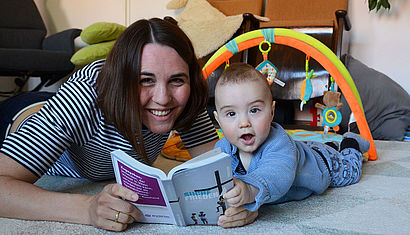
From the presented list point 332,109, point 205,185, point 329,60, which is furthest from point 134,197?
point 332,109

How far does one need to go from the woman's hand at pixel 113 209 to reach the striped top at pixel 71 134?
203 mm

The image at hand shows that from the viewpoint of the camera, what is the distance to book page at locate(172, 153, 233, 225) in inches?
30.9

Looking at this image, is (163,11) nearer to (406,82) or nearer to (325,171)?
(406,82)

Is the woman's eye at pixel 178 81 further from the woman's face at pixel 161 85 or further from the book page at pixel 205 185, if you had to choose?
the book page at pixel 205 185

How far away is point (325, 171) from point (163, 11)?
2.91 m

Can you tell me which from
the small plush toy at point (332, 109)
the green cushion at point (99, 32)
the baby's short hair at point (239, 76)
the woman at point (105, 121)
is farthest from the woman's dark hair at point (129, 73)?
the green cushion at point (99, 32)

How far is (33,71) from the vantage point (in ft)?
9.39

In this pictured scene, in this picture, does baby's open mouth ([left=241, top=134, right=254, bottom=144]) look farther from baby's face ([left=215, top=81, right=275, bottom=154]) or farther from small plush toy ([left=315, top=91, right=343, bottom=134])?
small plush toy ([left=315, top=91, right=343, bottom=134])

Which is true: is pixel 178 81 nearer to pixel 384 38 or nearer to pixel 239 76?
pixel 239 76

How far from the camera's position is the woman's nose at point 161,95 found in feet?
3.22

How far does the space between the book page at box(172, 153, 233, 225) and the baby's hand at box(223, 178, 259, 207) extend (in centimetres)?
1

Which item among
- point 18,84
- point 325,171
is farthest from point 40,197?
point 18,84

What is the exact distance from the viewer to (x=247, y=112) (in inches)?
39.2

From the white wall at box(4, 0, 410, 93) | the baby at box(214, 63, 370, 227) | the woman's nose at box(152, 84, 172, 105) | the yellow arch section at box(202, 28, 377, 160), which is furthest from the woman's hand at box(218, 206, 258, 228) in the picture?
the white wall at box(4, 0, 410, 93)
